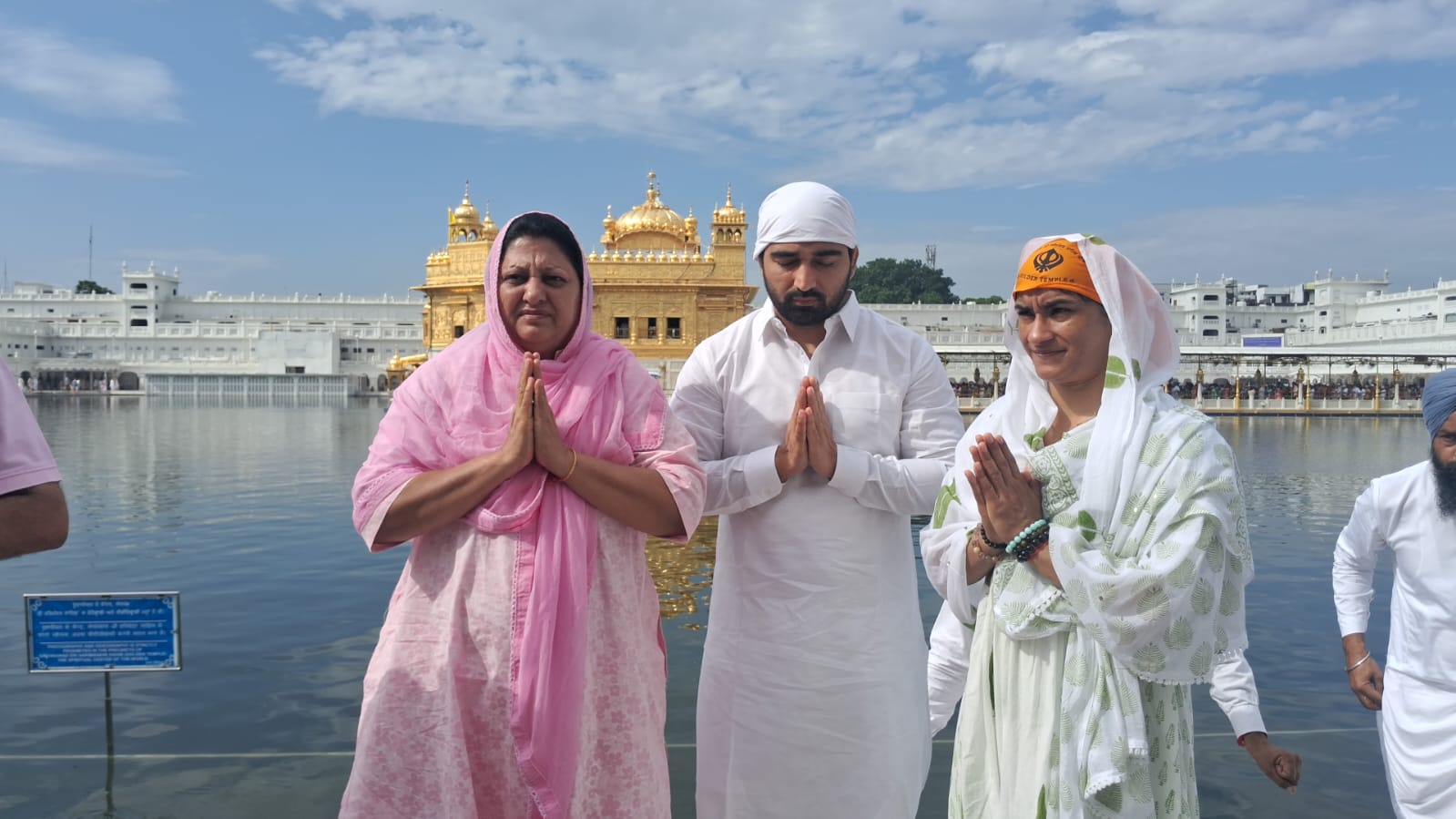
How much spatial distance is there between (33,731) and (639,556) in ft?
12.5

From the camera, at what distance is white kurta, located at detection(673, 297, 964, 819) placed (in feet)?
7.72

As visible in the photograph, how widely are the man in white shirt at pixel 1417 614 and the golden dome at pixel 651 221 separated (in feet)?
102

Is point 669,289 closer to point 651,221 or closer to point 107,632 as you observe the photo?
point 651,221

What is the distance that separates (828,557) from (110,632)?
2.92m

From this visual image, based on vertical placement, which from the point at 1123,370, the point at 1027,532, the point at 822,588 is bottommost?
the point at 822,588

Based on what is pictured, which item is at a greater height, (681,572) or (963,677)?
(963,677)

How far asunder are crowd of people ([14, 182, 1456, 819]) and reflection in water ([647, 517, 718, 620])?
3675 millimetres

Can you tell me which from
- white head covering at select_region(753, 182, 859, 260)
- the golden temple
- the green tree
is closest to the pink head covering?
white head covering at select_region(753, 182, 859, 260)

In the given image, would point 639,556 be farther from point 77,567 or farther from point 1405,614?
point 77,567

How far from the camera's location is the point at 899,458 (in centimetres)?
255

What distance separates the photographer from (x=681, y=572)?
7.75m

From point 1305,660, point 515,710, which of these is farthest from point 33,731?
point 1305,660

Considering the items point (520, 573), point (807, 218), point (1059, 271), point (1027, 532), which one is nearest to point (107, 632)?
point (520, 573)

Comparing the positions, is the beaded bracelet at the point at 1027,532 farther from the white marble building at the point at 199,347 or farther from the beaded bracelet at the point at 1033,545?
the white marble building at the point at 199,347
